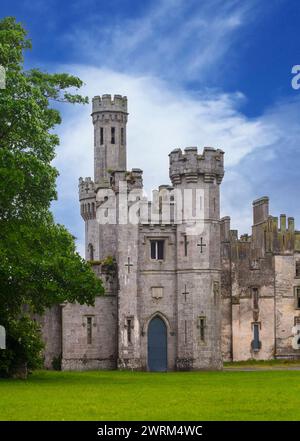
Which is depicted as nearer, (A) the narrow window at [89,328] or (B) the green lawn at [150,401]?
(B) the green lawn at [150,401]

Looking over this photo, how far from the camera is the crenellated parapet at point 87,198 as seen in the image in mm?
73625

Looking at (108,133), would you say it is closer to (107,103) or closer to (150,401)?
(107,103)

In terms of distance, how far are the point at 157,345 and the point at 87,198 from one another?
70.2 ft

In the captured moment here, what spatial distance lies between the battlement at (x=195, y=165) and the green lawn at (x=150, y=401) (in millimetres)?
20933

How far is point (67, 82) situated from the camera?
4103cm

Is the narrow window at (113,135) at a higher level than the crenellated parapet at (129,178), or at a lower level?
higher

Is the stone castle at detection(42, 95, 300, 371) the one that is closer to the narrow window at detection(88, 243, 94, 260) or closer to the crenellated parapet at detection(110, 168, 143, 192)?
the crenellated parapet at detection(110, 168, 143, 192)

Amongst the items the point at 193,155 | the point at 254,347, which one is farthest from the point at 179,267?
the point at 254,347

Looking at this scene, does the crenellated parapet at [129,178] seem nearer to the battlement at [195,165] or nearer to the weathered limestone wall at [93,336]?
the battlement at [195,165]

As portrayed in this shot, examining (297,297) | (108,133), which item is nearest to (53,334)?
(297,297)

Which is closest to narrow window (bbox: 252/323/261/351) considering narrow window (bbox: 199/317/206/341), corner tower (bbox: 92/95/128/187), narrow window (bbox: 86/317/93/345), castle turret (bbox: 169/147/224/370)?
castle turret (bbox: 169/147/224/370)

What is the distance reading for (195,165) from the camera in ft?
181

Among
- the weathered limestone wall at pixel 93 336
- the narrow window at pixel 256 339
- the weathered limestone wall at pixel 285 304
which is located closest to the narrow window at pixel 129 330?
the weathered limestone wall at pixel 93 336
